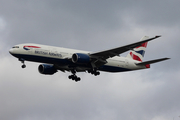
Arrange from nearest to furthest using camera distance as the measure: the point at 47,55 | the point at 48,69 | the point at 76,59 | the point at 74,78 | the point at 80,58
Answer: the point at 47,55
the point at 76,59
the point at 80,58
the point at 48,69
the point at 74,78

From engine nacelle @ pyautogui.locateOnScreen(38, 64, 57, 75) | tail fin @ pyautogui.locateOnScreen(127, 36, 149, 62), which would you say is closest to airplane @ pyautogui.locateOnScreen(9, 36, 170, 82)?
engine nacelle @ pyautogui.locateOnScreen(38, 64, 57, 75)

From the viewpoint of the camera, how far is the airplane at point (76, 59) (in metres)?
51.6

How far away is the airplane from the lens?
169 ft

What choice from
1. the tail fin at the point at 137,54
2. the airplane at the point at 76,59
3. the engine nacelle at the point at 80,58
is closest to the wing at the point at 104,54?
the airplane at the point at 76,59

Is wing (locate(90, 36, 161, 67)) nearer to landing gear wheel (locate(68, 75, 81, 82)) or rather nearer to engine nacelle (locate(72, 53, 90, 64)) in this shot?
engine nacelle (locate(72, 53, 90, 64))

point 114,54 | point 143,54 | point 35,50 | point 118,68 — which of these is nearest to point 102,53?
point 114,54

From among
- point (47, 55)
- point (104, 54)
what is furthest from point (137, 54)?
point (47, 55)

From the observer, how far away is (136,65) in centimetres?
6053

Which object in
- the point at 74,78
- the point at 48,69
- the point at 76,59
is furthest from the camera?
the point at 74,78

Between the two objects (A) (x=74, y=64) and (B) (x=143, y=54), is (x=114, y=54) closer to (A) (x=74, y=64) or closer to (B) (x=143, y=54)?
(A) (x=74, y=64)

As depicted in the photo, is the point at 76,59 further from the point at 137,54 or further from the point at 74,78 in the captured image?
the point at 137,54

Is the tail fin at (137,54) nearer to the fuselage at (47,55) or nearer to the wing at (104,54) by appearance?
the fuselage at (47,55)

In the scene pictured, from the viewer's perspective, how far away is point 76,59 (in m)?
52.4

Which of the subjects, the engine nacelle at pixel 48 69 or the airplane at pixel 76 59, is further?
the engine nacelle at pixel 48 69
